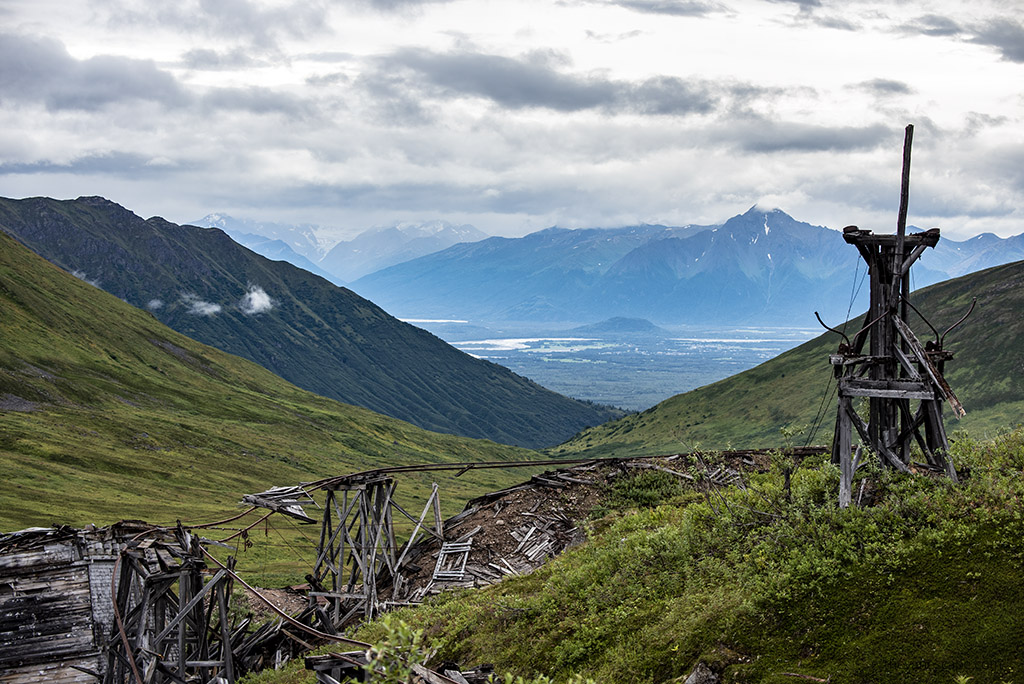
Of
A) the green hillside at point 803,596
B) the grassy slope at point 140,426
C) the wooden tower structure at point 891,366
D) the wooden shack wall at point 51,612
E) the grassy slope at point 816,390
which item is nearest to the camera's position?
the green hillside at point 803,596

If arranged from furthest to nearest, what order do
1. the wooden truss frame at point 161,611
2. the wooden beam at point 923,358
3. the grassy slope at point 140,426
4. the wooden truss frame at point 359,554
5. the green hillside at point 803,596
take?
the grassy slope at point 140,426
the wooden truss frame at point 359,554
the wooden truss frame at point 161,611
the wooden beam at point 923,358
the green hillside at point 803,596

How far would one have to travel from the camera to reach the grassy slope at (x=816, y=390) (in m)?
124

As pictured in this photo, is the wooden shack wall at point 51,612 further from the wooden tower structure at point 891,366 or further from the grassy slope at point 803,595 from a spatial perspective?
the wooden tower structure at point 891,366

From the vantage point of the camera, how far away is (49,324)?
142 m

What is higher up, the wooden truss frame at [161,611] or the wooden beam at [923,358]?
the wooden beam at [923,358]

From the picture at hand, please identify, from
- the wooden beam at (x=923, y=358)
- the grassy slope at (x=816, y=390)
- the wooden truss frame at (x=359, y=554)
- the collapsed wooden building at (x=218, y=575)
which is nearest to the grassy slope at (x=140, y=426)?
the grassy slope at (x=816, y=390)

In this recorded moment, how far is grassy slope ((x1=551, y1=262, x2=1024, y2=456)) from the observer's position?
407 feet

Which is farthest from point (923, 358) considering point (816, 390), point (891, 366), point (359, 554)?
point (816, 390)

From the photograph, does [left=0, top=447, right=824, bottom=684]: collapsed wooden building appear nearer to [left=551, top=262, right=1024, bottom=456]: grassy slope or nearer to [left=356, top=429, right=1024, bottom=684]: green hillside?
[left=356, top=429, right=1024, bottom=684]: green hillside

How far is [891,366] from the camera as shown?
17766 millimetres

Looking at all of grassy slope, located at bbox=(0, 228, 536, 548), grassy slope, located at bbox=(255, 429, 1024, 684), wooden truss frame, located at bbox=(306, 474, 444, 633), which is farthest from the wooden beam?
grassy slope, located at bbox=(0, 228, 536, 548)

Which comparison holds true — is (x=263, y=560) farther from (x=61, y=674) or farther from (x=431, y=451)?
(x=431, y=451)

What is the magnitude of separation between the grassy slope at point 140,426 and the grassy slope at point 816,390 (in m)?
38.0

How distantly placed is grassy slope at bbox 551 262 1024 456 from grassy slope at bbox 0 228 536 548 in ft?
125
